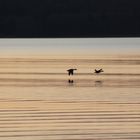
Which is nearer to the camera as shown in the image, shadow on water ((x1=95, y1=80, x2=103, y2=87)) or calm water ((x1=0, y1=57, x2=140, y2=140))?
calm water ((x1=0, y1=57, x2=140, y2=140))

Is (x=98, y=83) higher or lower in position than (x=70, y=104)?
higher

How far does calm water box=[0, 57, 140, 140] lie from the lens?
4.36m

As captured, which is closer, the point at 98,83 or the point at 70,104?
the point at 70,104

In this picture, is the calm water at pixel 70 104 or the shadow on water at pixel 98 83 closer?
the calm water at pixel 70 104

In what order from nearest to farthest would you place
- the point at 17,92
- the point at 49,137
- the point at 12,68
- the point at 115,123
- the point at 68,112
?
1. the point at 49,137
2. the point at 115,123
3. the point at 68,112
4. the point at 17,92
5. the point at 12,68

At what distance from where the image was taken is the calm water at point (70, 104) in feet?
14.3

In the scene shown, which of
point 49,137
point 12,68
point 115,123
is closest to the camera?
point 49,137

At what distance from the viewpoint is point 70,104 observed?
5.77 m
